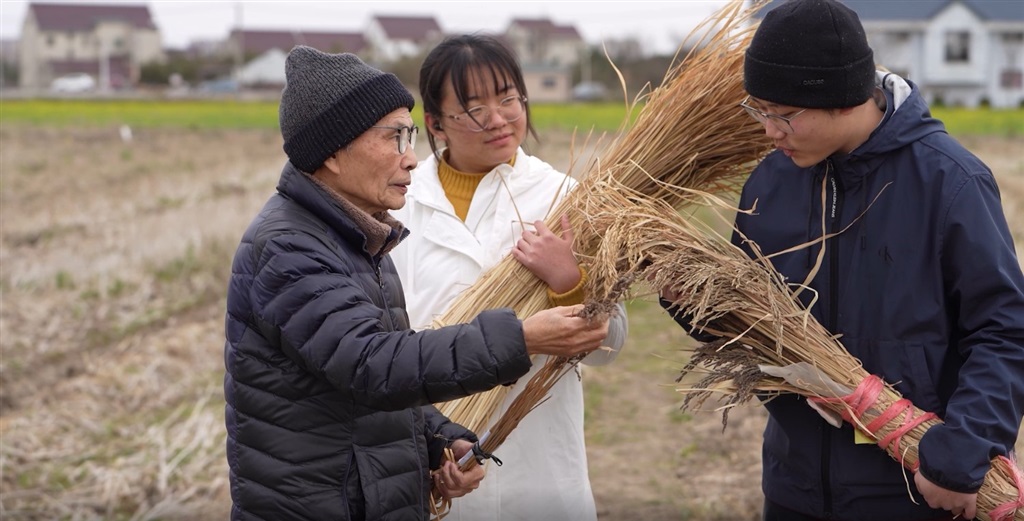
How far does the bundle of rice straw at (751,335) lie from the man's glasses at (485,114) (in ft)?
1.21

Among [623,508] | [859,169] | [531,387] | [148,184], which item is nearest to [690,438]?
[623,508]

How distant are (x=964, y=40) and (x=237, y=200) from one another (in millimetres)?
36869

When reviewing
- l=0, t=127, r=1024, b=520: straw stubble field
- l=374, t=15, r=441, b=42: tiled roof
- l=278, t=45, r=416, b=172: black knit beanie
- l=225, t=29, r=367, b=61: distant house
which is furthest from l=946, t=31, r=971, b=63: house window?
l=278, t=45, r=416, b=172: black knit beanie

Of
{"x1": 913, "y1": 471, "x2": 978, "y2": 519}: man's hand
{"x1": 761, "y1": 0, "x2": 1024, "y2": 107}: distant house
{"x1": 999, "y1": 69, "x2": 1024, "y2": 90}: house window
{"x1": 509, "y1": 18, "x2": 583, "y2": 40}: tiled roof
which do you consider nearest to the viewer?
{"x1": 913, "y1": 471, "x2": 978, "y2": 519}: man's hand

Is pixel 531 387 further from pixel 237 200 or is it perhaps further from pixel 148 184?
pixel 148 184

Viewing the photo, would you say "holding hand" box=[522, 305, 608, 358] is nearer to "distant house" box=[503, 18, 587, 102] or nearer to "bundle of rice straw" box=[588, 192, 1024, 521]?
"bundle of rice straw" box=[588, 192, 1024, 521]

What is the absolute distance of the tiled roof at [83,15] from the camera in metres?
59.1

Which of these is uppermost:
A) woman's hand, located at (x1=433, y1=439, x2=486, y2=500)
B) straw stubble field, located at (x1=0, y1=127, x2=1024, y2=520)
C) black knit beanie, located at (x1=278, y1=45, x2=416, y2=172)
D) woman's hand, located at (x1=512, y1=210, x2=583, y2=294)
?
black knit beanie, located at (x1=278, y1=45, x2=416, y2=172)

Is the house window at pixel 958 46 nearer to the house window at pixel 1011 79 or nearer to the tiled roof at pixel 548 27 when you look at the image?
the house window at pixel 1011 79

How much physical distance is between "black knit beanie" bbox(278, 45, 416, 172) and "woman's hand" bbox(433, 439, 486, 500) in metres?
0.72

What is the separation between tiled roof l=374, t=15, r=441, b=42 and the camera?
65.4 metres

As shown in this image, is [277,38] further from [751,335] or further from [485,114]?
[751,335]

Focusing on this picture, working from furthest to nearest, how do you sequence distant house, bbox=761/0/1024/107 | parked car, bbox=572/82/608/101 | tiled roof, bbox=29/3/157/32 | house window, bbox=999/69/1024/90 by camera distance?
tiled roof, bbox=29/3/157/32
house window, bbox=999/69/1024/90
distant house, bbox=761/0/1024/107
parked car, bbox=572/82/608/101

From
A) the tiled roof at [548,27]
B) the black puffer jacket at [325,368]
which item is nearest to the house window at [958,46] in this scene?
the tiled roof at [548,27]
